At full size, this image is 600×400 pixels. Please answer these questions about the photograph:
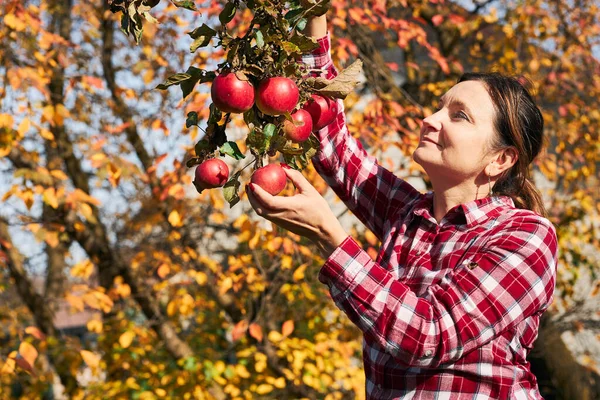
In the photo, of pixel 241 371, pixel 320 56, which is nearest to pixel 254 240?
pixel 241 371

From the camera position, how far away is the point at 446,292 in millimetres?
1244

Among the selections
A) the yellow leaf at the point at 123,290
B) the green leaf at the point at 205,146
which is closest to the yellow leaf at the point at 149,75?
the yellow leaf at the point at 123,290

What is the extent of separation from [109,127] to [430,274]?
3.59 m

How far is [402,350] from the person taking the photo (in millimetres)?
1193

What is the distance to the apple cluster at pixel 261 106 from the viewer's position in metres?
1.08

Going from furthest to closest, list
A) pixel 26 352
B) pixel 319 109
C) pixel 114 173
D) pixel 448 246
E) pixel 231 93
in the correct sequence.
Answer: pixel 114 173 < pixel 26 352 < pixel 448 246 < pixel 319 109 < pixel 231 93

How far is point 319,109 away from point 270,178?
244 mm

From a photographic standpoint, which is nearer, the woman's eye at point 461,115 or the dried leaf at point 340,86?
the dried leaf at point 340,86

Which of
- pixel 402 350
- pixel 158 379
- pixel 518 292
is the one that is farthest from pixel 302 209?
pixel 158 379

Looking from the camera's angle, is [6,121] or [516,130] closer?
[516,130]

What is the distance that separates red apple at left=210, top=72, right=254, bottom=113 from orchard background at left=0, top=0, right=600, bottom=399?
1.73m

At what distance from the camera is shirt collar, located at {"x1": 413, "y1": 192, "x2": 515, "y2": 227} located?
4.88ft

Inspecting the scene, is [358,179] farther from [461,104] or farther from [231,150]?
[231,150]

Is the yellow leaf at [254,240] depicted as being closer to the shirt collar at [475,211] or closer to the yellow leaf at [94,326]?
the yellow leaf at [94,326]
